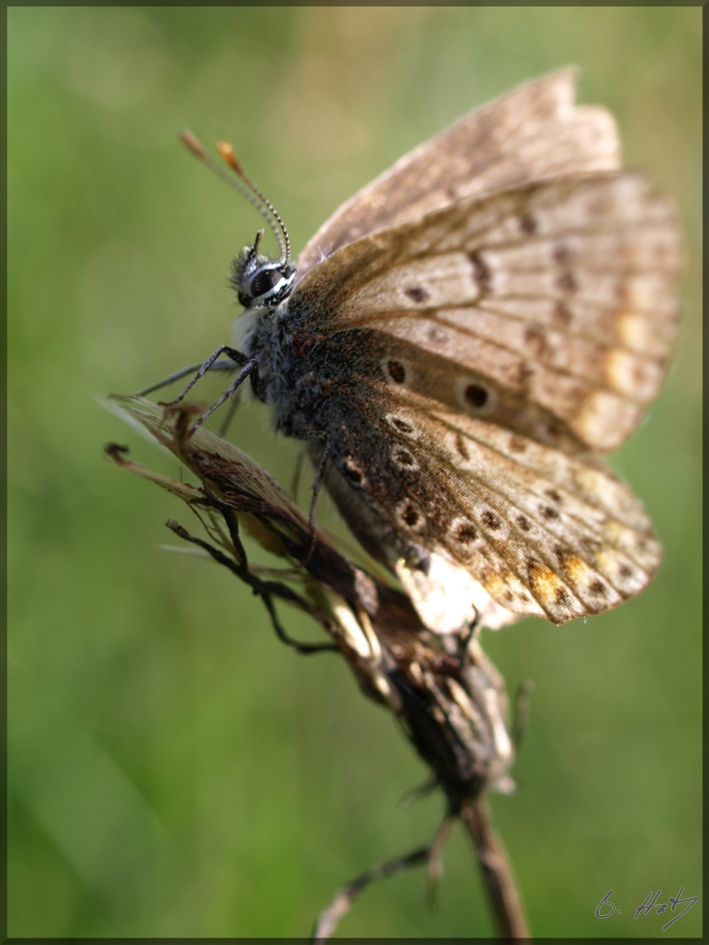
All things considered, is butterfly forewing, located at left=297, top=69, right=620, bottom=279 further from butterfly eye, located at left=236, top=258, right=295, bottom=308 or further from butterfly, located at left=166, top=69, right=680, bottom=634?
butterfly eye, located at left=236, top=258, right=295, bottom=308

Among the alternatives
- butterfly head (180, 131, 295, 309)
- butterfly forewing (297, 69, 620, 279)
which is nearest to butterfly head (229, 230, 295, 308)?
butterfly head (180, 131, 295, 309)

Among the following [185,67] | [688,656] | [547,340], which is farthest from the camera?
[185,67]

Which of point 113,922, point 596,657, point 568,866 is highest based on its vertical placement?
point 113,922

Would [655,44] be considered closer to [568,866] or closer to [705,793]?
[705,793]

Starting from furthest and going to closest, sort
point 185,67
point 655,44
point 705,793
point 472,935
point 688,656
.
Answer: point 655,44 → point 185,67 → point 688,656 → point 705,793 → point 472,935

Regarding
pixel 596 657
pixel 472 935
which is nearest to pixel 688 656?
pixel 596 657
